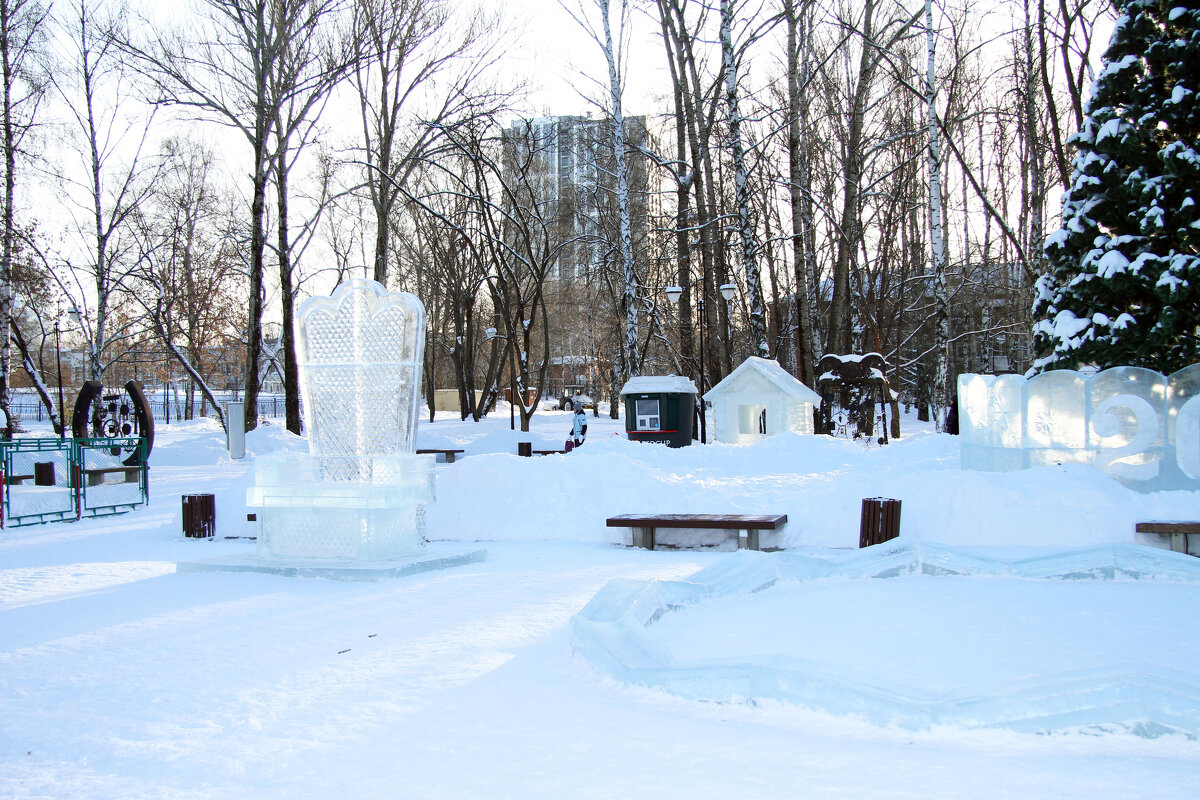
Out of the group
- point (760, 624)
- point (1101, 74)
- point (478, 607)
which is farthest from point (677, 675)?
point (1101, 74)

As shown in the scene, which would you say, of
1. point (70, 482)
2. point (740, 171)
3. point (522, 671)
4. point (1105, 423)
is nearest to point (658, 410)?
point (740, 171)

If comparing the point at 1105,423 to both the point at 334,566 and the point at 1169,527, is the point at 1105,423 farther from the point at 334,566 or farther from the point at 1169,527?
the point at 334,566

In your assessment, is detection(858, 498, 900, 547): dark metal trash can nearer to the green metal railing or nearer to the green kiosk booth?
the green metal railing

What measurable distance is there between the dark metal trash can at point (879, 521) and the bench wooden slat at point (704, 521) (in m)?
0.87

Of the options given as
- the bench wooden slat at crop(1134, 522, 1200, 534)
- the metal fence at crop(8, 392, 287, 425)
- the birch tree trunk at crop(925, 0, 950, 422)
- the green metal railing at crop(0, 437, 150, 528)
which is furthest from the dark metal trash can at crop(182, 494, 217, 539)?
the metal fence at crop(8, 392, 287, 425)

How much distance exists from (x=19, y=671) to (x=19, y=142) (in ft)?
83.9

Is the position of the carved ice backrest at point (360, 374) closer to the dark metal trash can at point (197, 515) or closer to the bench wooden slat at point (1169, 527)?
the dark metal trash can at point (197, 515)

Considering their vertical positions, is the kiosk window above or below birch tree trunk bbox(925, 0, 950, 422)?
below

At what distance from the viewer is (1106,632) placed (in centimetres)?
561

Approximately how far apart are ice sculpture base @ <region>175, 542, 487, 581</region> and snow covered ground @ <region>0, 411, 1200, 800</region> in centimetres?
20

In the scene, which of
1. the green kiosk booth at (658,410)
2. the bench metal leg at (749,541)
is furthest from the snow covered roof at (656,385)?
the bench metal leg at (749,541)

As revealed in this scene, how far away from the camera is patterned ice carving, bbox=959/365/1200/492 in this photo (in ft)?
34.2

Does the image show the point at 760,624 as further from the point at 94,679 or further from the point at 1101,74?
the point at 1101,74

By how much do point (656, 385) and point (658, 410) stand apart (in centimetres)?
60
